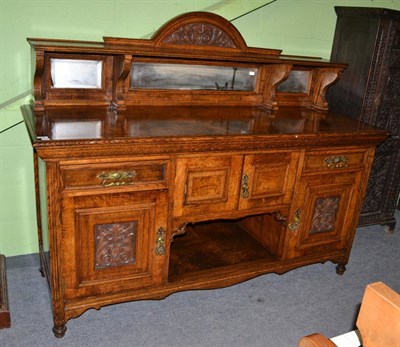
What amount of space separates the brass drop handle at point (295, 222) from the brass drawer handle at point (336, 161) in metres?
0.32

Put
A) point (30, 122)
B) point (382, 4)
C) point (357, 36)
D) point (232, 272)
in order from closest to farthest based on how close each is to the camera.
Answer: point (30, 122) → point (232, 272) → point (357, 36) → point (382, 4)

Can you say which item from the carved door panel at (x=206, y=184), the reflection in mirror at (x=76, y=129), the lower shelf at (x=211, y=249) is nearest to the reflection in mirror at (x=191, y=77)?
the reflection in mirror at (x=76, y=129)

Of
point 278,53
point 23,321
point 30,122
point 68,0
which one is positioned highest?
point 68,0

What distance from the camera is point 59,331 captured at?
219 cm

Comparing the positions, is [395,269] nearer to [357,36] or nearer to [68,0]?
A: [357,36]

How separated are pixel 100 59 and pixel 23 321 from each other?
4.79ft

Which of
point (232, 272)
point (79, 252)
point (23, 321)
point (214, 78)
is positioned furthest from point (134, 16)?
point (23, 321)

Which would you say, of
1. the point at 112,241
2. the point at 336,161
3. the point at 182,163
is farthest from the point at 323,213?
the point at 112,241

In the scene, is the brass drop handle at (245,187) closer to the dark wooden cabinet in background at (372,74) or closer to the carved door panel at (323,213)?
the carved door panel at (323,213)

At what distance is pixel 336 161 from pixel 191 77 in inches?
38.7

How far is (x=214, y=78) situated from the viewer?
2.72m

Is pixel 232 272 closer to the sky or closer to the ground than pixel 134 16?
closer to the ground

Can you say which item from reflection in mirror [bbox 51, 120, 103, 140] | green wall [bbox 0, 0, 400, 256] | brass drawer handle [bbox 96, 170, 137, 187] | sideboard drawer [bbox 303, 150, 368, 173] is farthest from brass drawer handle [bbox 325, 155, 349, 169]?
reflection in mirror [bbox 51, 120, 103, 140]

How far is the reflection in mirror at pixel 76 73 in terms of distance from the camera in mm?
2359
